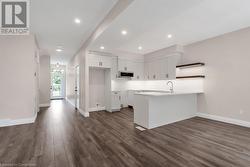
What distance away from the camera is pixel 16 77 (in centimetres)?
394

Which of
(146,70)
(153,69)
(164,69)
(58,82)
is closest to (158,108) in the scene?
(164,69)

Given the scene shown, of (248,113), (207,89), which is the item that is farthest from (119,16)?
(248,113)

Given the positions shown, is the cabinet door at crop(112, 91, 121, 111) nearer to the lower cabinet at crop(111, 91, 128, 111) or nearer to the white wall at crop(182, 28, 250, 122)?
the lower cabinet at crop(111, 91, 128, 111)

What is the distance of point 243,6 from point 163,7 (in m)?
1.98

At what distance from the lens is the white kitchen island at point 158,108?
353cm

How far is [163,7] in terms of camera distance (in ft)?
7.31

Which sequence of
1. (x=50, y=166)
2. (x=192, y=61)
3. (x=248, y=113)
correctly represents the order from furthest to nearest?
(x=192, y=61) → (x=248, y=113) → (x=50, y=166)

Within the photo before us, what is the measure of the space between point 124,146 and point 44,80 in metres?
7.12

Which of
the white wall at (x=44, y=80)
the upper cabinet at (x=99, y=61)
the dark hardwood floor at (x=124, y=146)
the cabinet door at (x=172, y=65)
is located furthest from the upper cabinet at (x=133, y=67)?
the white wall at (x=44, y=80)

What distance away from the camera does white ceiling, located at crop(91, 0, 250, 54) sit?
2235mm

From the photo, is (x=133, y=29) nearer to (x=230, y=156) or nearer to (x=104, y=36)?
(x=104, y=36)

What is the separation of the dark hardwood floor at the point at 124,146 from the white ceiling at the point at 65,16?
308cm

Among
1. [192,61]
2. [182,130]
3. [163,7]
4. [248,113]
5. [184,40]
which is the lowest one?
[182,130]

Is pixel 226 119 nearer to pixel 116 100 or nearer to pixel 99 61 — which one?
pixel 116 100
